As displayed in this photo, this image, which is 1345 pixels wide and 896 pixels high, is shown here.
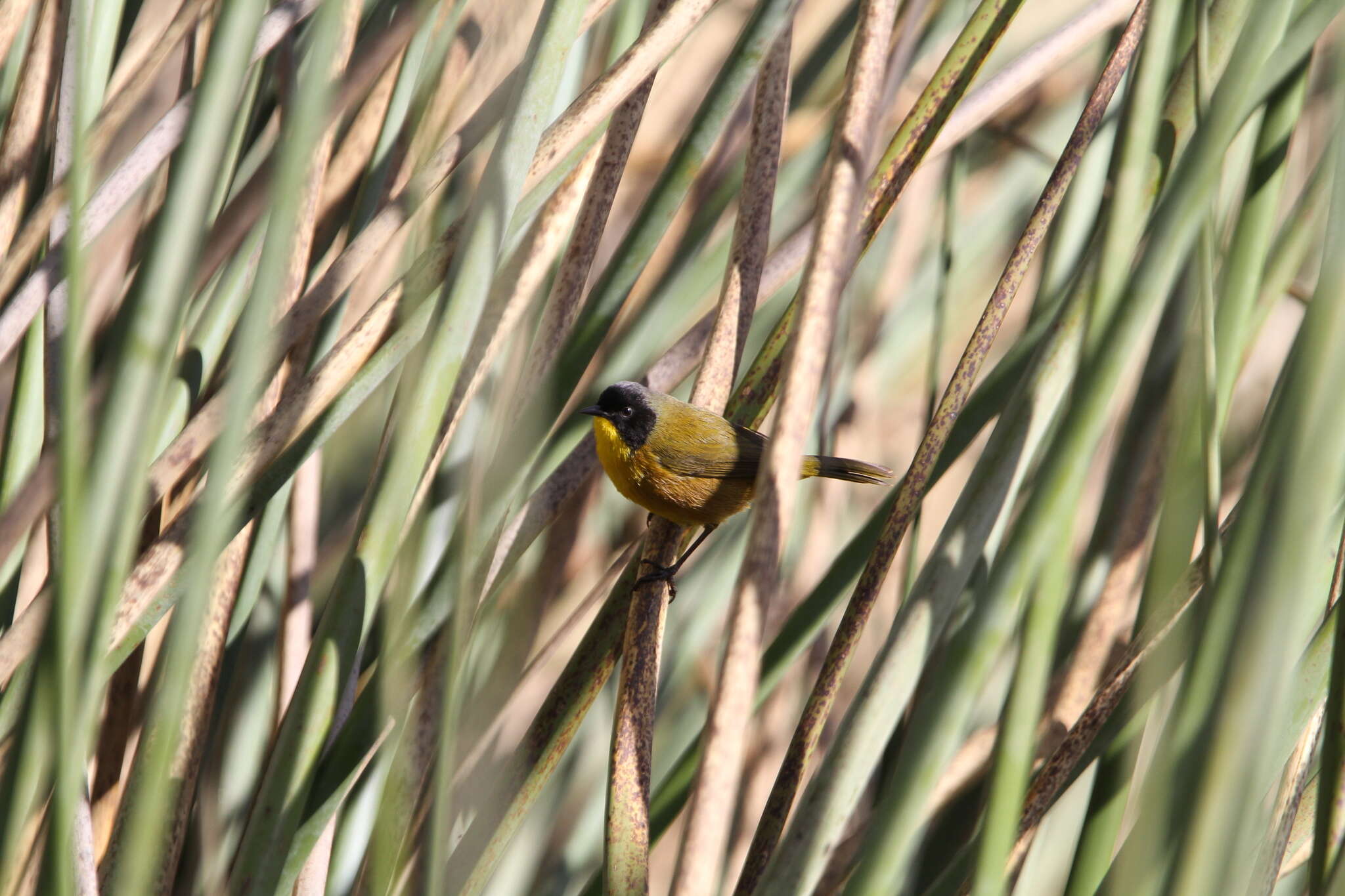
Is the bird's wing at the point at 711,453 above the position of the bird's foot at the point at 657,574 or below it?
above

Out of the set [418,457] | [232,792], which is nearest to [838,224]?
[418,457]

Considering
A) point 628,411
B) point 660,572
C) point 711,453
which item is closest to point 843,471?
point 711,453

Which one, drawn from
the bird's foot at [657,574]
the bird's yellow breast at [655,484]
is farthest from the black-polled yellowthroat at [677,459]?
the bird's foot at [657,574]

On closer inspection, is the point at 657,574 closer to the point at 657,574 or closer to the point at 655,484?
the point at 657,574

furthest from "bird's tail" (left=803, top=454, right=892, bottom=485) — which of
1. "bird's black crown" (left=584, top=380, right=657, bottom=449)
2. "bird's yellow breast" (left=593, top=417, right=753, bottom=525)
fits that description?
"bird's black crown" (left=584, top=380, right=657, bottom=449)

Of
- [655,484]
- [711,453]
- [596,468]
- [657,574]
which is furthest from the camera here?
[711,453]

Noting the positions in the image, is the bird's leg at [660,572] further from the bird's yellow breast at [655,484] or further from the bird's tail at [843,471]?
the bird's tail at [843,471]

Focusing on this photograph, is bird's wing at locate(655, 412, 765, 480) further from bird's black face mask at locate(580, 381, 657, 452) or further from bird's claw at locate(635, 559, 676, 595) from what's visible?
bird's claw at locate(635, 559, 676, 595)

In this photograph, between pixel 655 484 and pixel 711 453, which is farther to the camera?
pixel 711 453
